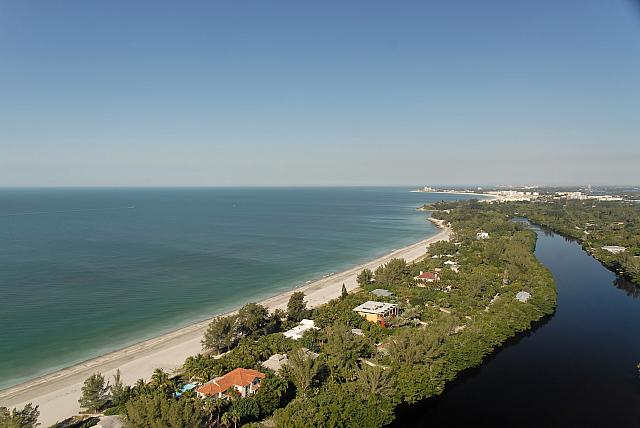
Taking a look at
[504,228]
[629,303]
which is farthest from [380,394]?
[504,228]

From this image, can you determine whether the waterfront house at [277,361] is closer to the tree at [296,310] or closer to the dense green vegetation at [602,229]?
the tree at [296,310]

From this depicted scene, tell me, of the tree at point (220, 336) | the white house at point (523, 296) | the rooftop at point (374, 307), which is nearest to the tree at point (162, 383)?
the tree at point (220, 336)

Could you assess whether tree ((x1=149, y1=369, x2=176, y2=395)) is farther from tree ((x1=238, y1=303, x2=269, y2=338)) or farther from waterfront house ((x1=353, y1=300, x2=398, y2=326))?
waterfront house ((x1=353, y1=300, x2=398, y2=326))

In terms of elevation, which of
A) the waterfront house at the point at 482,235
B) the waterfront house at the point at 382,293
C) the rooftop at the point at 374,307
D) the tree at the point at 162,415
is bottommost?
the waterfront house at the point at 382,293

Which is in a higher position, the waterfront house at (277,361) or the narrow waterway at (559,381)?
the waterfront house at (277,361)

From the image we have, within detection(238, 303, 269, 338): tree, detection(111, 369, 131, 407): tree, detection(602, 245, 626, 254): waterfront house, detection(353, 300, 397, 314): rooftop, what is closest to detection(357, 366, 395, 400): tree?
detection(238, 303, 269, 338): tree

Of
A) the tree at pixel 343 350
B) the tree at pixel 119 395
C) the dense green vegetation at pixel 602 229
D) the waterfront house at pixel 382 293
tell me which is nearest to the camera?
the tree at pixel 119 395

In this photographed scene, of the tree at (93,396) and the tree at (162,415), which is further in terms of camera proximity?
the tree at (93,396)

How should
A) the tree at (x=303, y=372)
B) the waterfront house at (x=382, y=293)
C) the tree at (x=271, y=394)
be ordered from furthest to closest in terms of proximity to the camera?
the waterfront house at (x=382, y=293) < the tree at (x=303, y=372) < the tree at (x=271, y=394)
